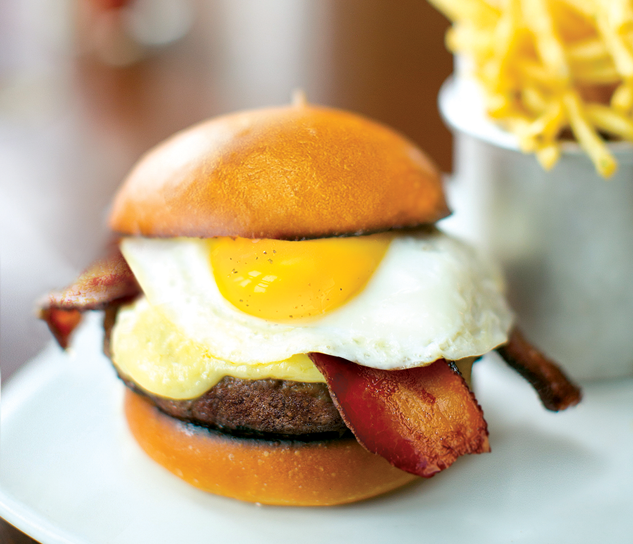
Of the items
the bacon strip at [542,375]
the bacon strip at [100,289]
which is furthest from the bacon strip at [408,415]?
the bacon strip at [100,289]

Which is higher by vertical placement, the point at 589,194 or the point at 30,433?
the point at 589,194

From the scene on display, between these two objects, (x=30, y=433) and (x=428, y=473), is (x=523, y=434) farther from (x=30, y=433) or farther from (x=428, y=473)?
(x=30, y=433)

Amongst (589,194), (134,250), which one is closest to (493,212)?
(589,194)

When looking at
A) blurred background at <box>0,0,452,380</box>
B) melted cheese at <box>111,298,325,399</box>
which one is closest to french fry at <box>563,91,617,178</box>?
melted cheese at <box>111,298,325,399</box>

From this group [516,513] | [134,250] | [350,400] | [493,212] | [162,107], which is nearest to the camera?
[350,400]

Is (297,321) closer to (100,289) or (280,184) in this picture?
(280,184)

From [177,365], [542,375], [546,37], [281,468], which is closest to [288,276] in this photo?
[177,365]
